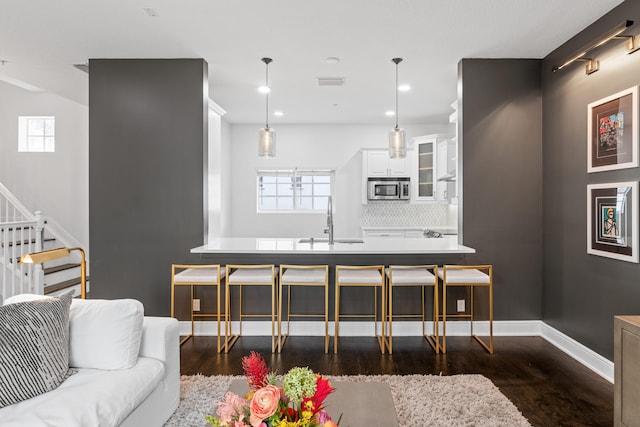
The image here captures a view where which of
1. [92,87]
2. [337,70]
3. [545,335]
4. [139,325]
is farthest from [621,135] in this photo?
[92,87]

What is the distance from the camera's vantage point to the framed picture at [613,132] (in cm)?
270

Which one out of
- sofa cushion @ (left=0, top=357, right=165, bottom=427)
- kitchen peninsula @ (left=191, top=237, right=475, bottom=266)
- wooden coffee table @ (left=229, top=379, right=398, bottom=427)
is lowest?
wooden coffee table @ (left=229, top=379, right=398, bottom=427)

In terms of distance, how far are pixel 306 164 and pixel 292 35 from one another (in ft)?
12.2

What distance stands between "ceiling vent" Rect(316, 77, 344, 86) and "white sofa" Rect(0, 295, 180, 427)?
326 cm

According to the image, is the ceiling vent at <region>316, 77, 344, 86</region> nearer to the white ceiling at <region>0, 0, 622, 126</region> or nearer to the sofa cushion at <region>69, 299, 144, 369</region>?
the white ceiling at <region>0, 0, 622, 126</region>

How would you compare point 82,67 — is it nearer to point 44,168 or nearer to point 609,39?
point 44,168

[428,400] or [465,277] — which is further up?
[465,277]

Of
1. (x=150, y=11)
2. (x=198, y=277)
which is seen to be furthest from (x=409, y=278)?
(x=150, y=11)

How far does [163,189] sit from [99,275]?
1112mm

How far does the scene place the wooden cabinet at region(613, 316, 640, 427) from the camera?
1.96 m

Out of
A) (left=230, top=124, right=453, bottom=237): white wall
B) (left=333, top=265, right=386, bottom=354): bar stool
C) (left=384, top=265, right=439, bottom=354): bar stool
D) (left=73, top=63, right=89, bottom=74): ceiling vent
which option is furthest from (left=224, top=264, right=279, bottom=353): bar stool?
(left=230, top=124, right=453, bottom=237): white wall

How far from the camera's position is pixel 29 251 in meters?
5.04

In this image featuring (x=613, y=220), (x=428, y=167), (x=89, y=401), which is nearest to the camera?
(x=89, y=401)

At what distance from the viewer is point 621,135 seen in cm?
281
